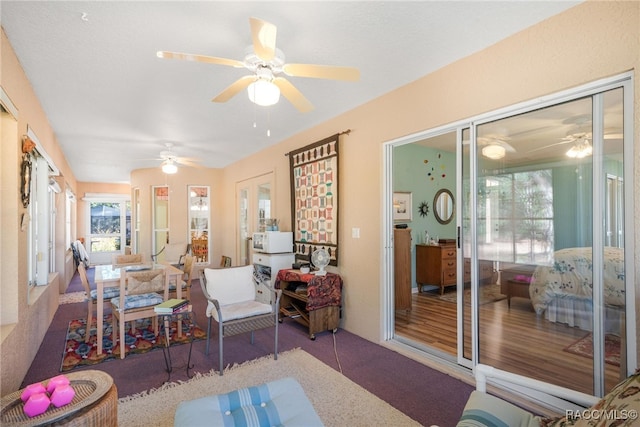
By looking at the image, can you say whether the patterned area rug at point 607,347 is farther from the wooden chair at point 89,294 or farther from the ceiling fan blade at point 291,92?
Answer: the wooden chair at point 89,294

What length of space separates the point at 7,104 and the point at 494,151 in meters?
3.81

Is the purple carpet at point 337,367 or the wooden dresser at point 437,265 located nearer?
the purple carpet at point 337,367

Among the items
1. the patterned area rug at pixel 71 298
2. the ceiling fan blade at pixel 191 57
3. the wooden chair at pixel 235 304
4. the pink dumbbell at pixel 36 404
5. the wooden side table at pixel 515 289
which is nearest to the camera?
the pink dumbbell at pixel 36 404

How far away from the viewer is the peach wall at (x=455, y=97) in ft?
6.19

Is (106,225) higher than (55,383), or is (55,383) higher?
(106,225)

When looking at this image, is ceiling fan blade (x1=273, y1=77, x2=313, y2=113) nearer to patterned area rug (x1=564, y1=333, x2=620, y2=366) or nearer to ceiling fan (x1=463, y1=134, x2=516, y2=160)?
ceiling fan (x1=463, y1=134, x2=516, y2=160)

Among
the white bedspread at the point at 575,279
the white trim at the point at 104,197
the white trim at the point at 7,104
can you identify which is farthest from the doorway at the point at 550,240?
the white trim at the point at 104,197

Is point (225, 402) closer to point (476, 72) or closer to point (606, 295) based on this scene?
point (606, 295)

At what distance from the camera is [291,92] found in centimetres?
236

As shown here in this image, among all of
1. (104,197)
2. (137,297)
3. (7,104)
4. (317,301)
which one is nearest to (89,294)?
(137,297)

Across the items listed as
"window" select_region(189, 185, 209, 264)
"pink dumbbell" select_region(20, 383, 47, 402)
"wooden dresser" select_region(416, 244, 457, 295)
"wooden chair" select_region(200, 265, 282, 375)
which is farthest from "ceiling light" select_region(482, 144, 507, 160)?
"window" select_region(189, 185, 209, 264)

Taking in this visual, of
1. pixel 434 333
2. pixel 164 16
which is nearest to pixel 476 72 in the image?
pixel 164 16

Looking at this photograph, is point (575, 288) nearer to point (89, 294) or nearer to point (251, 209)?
point (89, 294)

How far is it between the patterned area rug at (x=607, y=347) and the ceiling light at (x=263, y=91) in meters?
2.67
